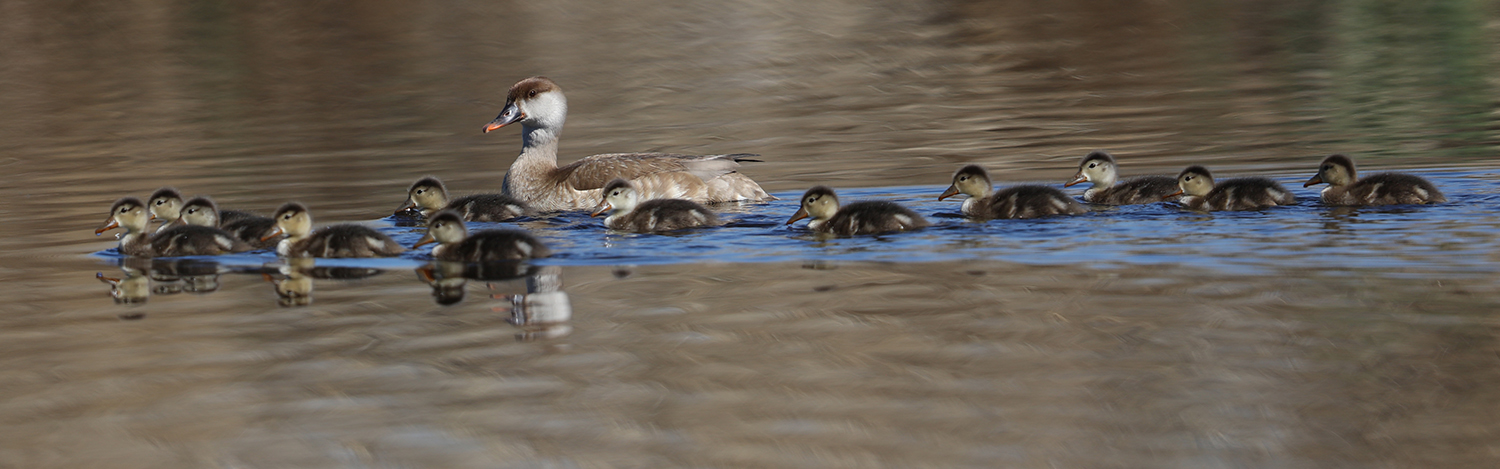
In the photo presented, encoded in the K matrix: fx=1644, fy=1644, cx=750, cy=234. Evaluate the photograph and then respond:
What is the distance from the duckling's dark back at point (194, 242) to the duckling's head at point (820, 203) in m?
3.12

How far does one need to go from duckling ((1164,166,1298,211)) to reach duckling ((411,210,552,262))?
355 centimetres

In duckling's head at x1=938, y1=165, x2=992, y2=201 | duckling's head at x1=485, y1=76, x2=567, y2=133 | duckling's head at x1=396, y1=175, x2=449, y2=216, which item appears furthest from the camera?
duckling's head at x1=485, y1=76, x2=567, y2=133

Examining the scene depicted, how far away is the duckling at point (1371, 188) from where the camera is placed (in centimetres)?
867

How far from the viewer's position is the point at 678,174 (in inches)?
435

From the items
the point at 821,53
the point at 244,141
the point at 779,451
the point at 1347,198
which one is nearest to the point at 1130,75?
the point at 821,53

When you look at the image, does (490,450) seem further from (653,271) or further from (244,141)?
(244,141)

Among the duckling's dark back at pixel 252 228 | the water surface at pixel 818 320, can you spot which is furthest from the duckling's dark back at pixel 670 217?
the duckling's dark back at pixel 252 228

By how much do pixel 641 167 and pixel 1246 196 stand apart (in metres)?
4.05

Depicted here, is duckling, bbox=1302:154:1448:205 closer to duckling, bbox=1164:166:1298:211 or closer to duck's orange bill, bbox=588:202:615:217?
duckling, bbox=1164:166:1298:211

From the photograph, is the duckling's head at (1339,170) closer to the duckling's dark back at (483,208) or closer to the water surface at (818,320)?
the water surface at (818,320)

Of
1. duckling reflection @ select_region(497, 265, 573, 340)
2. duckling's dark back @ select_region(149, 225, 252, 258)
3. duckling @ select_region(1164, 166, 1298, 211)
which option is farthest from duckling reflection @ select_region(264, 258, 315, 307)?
duckling @ select_region(1164, 166, 1298, 211)

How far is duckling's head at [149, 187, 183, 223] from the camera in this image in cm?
991

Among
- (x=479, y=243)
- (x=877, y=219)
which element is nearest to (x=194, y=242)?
(x=479, y=243)

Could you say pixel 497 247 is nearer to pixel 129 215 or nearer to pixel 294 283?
pixel 294 283
